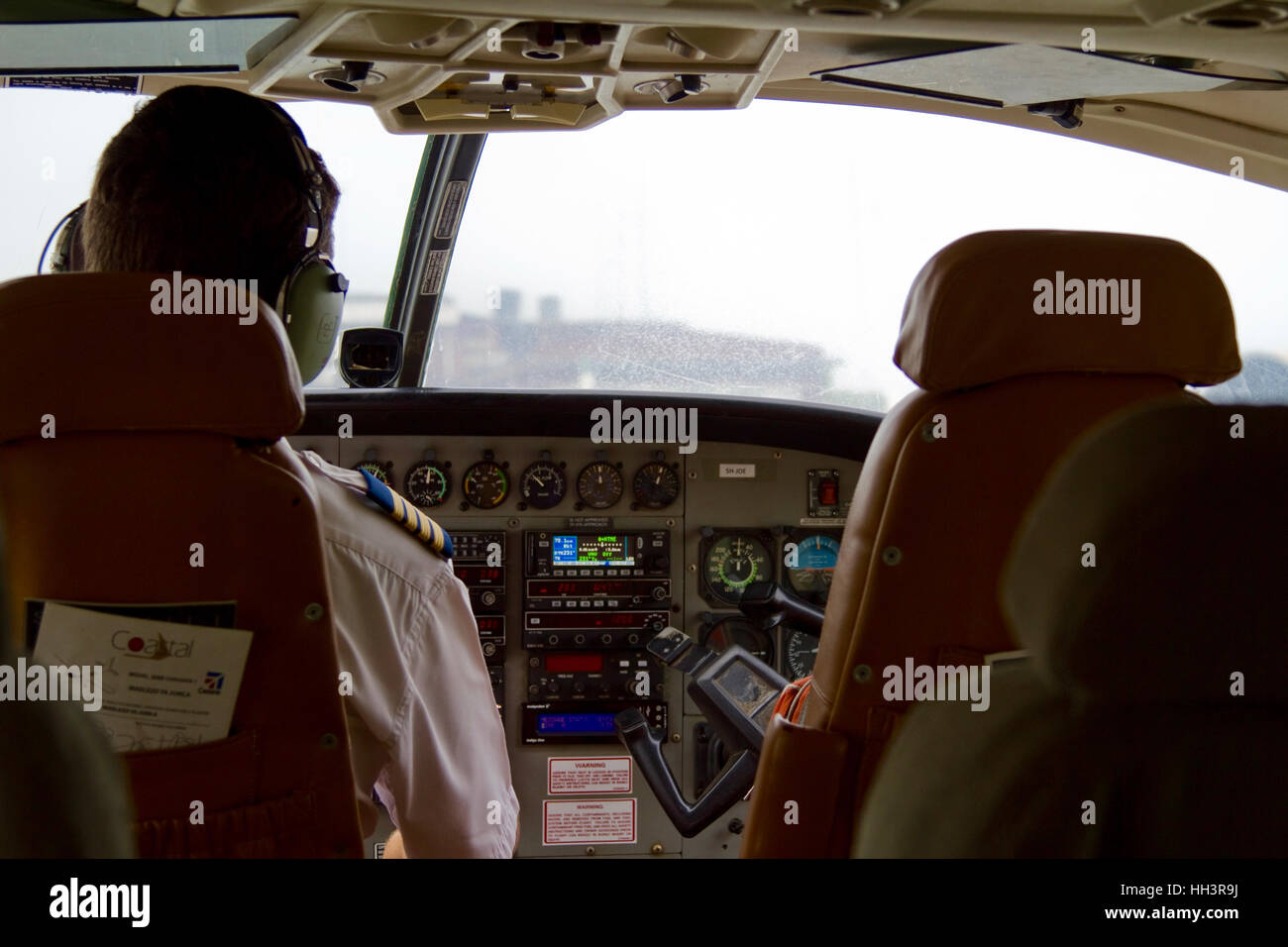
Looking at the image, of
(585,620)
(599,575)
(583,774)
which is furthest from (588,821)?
(599,575)

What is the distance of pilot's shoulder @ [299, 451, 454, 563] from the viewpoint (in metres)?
1.26

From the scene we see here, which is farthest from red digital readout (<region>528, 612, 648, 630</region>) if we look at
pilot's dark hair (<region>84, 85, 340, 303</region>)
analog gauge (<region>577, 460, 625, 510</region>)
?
pilot's dark hair (<region>84, 85, 340, 303</region>)

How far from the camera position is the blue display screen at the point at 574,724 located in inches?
106

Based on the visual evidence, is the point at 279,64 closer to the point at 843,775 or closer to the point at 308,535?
the point at 308,535

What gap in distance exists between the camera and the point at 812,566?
2.78m

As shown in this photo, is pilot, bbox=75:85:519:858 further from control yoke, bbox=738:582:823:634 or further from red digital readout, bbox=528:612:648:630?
red digital readout, bbox=528:612:648:630

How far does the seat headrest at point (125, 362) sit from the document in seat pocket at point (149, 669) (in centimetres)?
18

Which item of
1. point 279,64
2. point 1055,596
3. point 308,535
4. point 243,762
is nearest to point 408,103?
point 279,64

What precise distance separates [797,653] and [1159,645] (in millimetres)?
2125

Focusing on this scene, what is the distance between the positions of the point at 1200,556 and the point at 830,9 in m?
0.98

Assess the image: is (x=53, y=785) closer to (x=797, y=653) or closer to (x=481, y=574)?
(x=481, y=574)

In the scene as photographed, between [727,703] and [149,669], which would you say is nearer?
[149,669]

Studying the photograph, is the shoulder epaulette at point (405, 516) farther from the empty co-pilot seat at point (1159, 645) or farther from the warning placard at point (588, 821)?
the warning placard at point (588, 821)

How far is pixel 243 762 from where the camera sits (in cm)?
106
